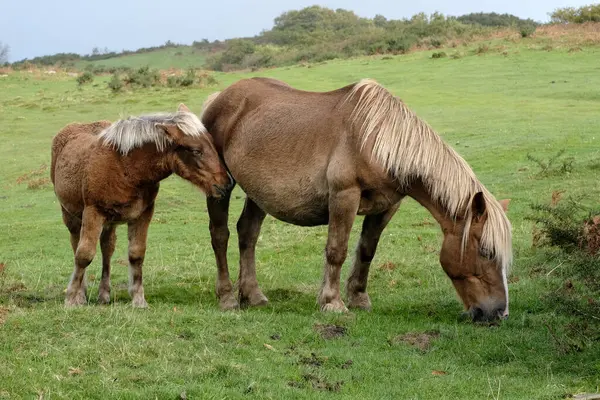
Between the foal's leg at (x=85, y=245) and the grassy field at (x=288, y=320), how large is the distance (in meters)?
0.32

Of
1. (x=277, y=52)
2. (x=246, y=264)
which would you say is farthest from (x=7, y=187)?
(x=277, y=52)

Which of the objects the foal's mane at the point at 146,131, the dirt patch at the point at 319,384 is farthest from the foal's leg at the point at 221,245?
the dirt patch at the point at 319,384

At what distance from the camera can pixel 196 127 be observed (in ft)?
25.3

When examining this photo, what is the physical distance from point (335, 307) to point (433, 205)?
1.34 m

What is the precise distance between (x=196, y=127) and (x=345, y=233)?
184 centimetres

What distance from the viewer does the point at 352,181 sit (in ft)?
23.4

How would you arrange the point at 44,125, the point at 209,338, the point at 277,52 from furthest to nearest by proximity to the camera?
the point at 277,52, the point at 44,125, the point at 209,338

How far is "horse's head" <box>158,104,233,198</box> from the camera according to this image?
25.0 feet

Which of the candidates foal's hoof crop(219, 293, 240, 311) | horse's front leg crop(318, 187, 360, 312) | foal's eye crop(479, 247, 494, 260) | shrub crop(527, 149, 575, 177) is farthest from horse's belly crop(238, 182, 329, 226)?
shrub crop(527, 149, 575, 177)

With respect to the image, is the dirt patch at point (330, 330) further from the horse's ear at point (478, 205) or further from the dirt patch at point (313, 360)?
the horse's ear at point (478, 205)

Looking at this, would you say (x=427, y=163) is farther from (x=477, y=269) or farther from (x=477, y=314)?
(x=477, y=314)

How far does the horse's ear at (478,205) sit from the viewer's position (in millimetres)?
6699

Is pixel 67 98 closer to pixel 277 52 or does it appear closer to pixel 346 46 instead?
pixel 346 46

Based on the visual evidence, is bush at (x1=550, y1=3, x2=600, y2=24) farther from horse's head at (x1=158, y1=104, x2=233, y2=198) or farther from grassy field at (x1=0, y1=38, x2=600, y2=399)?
horse's head at (x1=158, y1=104, x2=233, y2=198)
